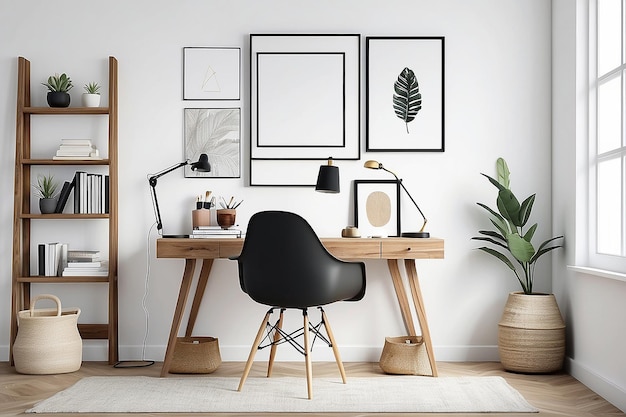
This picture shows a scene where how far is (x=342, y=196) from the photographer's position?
15.1ft

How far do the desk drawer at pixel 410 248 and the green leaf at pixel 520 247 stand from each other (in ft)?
1.65

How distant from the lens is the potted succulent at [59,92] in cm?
442

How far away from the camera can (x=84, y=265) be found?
4.43 meters

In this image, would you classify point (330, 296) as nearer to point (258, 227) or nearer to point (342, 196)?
point (258, 227)

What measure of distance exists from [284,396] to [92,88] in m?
2.27

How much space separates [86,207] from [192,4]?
1461 mm

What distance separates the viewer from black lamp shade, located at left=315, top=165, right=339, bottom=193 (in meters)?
4.18

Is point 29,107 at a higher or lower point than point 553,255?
higher

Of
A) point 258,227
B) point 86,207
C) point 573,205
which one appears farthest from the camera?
point 86,207

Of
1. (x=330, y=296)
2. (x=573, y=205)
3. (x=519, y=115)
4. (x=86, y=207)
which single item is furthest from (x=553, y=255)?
(x=86, y=207)

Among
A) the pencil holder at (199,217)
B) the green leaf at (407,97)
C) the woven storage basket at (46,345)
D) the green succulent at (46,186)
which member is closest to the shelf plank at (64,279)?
the woven storage basket at (46,345)

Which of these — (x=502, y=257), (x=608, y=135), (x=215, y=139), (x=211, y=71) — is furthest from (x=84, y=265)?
(x=608, y=135)

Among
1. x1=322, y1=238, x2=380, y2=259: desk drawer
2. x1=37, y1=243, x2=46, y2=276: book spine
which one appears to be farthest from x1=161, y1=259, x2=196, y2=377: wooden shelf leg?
x1=37, y1=243, x2=46, y2=276: book spine

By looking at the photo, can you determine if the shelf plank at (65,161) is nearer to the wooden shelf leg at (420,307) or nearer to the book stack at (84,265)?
the book stack at (84,265)
